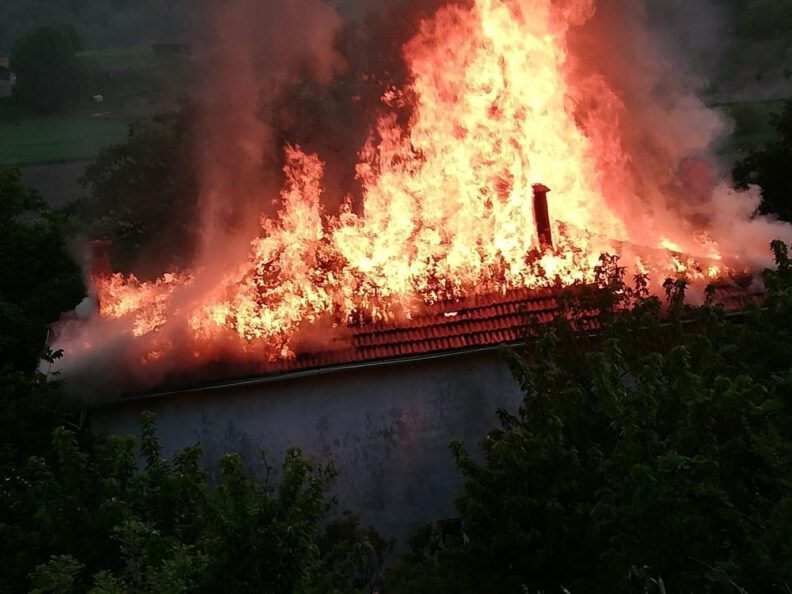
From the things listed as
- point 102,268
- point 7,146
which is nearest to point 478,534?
point 102,268

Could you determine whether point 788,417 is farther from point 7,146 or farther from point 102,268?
point 7,146

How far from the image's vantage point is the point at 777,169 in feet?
76.0

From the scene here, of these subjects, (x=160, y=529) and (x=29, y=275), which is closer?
(x=160, y=529)

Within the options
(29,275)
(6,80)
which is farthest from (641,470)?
(6,80)

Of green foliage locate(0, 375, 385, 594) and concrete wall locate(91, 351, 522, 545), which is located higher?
concrete wall locate(91, 351, 522, 545)

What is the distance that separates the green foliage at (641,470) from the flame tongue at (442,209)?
4.51m

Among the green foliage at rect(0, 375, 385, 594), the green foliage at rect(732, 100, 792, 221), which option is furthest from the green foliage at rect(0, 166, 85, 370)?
the green foliage at rect(732, 100, 792, 221)

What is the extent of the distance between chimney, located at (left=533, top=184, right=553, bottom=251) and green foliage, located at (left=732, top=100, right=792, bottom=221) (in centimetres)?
797

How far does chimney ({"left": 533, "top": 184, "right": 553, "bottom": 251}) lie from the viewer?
667 inches

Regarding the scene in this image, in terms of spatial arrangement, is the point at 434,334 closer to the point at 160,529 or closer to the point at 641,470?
the point at 160,529

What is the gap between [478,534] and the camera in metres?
10.3

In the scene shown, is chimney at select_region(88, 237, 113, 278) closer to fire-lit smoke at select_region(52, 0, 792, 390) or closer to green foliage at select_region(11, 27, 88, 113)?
fire-lit smoke at select_region(52, 0, 792, 390)

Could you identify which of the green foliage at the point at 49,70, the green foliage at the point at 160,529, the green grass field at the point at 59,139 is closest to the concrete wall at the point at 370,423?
the green foliage at the point at 160,529

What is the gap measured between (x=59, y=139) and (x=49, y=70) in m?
6.38
